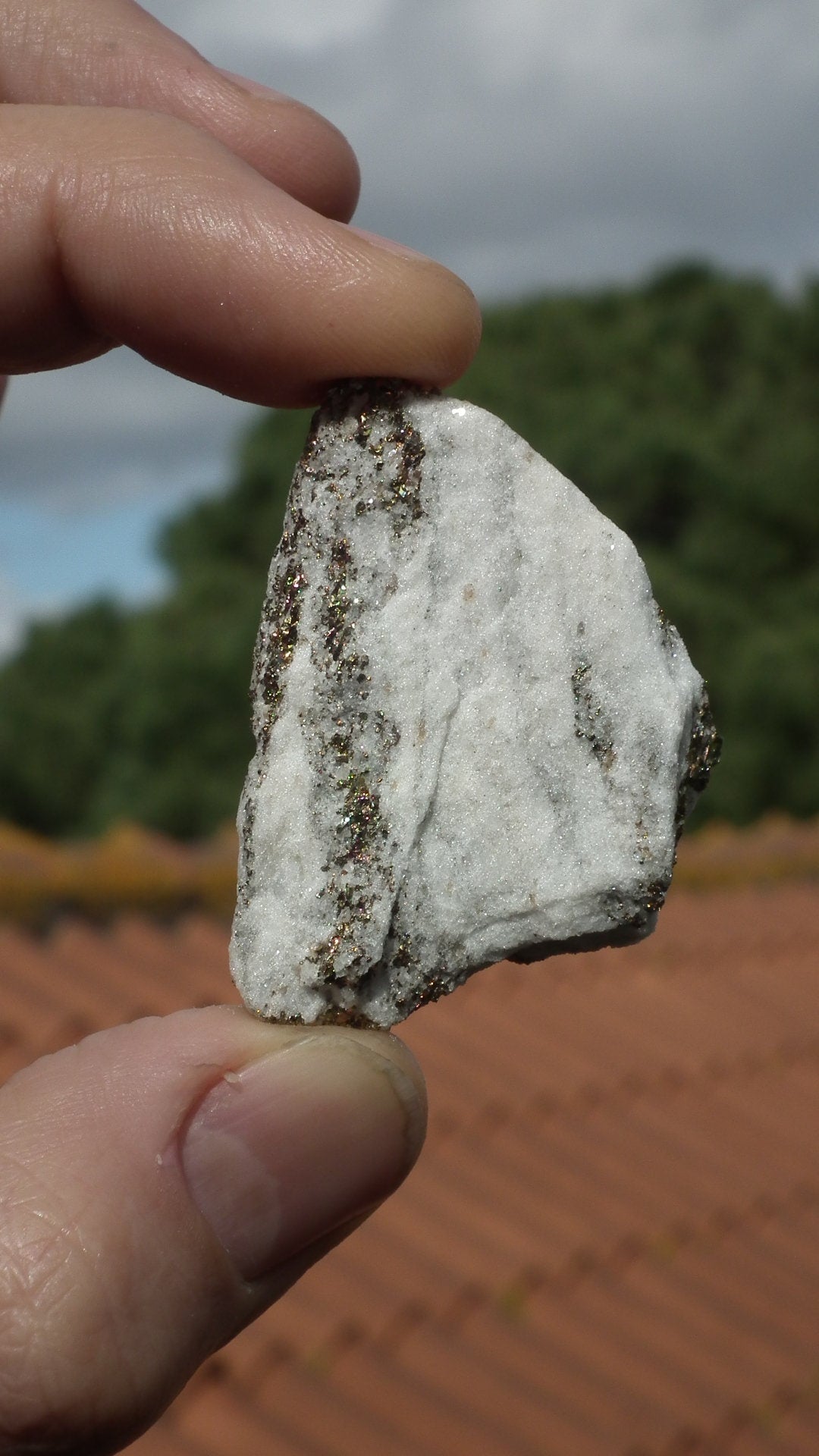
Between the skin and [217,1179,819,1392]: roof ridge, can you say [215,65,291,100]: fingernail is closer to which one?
the skin

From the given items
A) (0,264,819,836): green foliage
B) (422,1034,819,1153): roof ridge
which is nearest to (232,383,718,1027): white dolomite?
(422,1034,819,1153): roof ridge

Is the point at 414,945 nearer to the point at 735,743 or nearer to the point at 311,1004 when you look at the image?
the point at 311,1004

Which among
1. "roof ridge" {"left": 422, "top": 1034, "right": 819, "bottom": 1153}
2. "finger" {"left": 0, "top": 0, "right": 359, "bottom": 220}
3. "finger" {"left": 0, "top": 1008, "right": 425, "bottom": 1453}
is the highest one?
"finger" {"left": 0, "top": 0, "right": 359, "bottom": 220}

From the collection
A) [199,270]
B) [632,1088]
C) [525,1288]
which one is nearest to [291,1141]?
[199,270]

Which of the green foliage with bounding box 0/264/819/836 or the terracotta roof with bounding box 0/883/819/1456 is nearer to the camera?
the terracotta roof with bounding box 0/883/819/1456

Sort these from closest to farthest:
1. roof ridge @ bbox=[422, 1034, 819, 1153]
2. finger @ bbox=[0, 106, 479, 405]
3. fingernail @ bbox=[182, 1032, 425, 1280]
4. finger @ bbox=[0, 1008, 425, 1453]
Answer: finger @ bbox=[0, 1008, 425, 1453], fingernail @ bbox=[182, 1032, 425, 1280], finger @ bbox=[0, 106, 479, 405], roof ridge @ bbox=[422, 1034, 819, 1153]

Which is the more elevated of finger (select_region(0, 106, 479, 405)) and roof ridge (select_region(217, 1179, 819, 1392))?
finger (select_region(0, 106, 479, 405))

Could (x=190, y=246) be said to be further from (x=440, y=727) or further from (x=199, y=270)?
(x=440, y=727)

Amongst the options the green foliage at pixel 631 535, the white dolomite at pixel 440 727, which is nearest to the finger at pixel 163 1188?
the white dolomite at pixel 440 727
